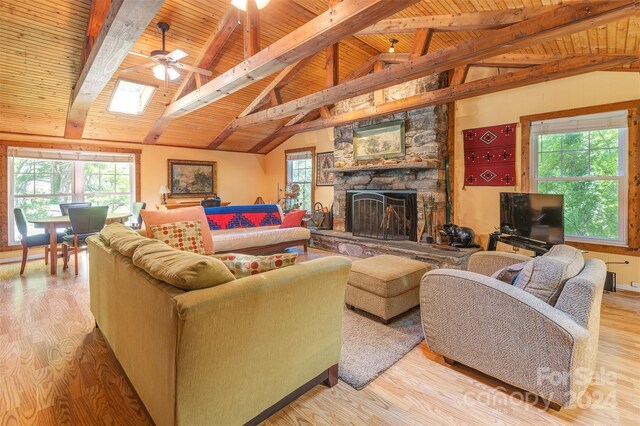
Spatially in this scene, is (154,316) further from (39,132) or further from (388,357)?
(39,132)

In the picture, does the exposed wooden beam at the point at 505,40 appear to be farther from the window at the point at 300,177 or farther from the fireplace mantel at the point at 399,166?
the window at the point at 300,177

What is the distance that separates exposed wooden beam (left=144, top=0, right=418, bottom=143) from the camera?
7.38ft

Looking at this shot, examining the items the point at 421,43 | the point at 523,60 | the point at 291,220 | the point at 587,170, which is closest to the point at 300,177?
the point at 291,220

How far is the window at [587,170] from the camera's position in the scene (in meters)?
3.75

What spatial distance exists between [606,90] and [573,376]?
3.82 m

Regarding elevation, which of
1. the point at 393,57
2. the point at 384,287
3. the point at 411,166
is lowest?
the point at 384,287

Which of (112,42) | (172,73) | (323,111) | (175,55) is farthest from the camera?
(323,111)

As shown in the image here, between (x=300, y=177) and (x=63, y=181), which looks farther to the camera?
(x=300, y=177)

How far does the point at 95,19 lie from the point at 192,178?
13.6 ft

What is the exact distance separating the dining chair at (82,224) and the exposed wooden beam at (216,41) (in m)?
2.50

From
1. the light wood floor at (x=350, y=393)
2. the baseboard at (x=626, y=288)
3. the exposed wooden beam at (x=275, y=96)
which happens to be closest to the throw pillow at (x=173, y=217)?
the light wood floor at (x=350, y=393)

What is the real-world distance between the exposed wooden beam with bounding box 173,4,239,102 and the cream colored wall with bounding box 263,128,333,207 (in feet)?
9.88

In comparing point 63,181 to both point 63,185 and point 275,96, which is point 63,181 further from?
point 275,96

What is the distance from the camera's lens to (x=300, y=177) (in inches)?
312
